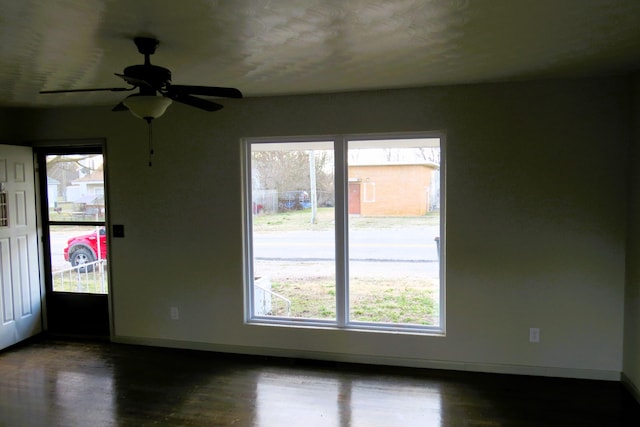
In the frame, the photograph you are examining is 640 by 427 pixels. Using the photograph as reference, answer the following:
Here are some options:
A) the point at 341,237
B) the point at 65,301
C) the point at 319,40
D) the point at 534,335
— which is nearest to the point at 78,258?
the point at 65,301

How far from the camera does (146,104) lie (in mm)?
2238

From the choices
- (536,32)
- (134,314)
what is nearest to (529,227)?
(536,32)

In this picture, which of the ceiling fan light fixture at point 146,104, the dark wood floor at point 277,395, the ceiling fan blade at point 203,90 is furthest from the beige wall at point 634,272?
the ceiling fan light fixture at point 146,104

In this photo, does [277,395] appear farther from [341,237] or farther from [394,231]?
[394,231]

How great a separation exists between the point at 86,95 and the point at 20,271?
1.96m

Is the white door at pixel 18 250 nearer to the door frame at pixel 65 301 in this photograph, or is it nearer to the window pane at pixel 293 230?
the door frame at pixel 65 301

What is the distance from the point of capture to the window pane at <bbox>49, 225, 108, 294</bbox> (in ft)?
14.6

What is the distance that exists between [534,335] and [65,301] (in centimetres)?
466

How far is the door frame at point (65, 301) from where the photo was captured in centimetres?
441

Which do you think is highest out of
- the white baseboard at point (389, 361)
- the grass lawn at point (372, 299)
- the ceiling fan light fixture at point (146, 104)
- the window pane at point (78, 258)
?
the ceiling fan light fixture at point (146, 104)

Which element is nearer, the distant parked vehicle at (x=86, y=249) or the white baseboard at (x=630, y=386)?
the white baseboard at (x=630, y=386)

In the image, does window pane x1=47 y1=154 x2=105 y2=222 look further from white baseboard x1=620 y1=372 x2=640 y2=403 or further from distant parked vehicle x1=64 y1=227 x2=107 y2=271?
white baseboard x1=620 y1=372 x2=640 y2=403

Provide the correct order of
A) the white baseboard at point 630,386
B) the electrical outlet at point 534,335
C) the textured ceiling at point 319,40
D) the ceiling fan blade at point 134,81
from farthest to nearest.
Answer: the electrical outlet at point 534,335
the white baseboard at point 630,386
the ceiling fan blade at point 134,81
the textured ceiling at point 319,40

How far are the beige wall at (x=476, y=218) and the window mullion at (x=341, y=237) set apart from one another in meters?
0.20
